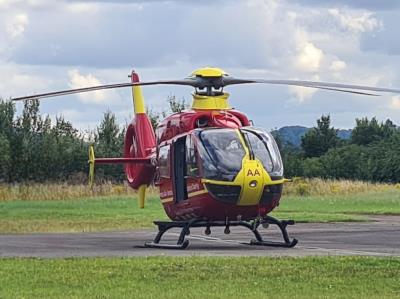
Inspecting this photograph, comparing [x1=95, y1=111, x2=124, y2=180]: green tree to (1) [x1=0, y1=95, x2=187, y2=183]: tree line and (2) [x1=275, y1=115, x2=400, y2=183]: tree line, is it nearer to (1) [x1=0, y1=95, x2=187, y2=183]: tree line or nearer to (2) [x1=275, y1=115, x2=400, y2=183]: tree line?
(1) [x1=0, y1=95, x2=187, y2=183]: tree line

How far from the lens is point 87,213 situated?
3803 cm

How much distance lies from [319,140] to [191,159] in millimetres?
84676

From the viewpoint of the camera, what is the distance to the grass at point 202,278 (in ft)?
43.1

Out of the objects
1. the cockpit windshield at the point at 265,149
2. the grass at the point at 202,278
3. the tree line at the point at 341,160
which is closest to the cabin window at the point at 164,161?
the cockpit windshield at the point at 265,149

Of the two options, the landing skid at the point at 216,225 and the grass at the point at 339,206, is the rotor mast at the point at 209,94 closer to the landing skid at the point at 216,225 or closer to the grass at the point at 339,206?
the landing skid at the point at 216,225

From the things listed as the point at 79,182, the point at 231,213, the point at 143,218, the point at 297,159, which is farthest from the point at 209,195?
the point at 297,159

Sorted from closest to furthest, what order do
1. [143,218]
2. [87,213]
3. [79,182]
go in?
[143,218], [87,213], [79,182]

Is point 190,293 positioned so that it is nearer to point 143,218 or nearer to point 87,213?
point 143,218

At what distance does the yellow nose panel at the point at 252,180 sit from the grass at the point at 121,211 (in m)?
9.60

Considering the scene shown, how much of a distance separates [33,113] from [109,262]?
174 ft

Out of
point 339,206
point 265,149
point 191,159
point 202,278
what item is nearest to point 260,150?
point 265,149

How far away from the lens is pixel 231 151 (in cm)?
2094

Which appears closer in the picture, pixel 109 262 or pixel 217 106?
pixel 109 262

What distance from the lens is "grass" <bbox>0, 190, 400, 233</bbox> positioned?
3158 cm
